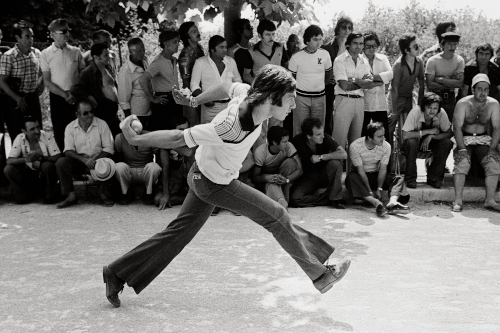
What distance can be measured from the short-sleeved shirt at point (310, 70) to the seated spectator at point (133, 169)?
1978 mm

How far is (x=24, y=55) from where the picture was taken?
8.95 metres

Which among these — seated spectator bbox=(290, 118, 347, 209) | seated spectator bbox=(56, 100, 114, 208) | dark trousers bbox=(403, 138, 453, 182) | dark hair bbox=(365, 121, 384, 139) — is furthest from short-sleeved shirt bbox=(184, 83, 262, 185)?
dark trousers bbox=(403, 138, 453, 182)

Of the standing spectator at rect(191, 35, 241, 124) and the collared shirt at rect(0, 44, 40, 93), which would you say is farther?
the collared shirt at rect(0, 44, 40, 93)

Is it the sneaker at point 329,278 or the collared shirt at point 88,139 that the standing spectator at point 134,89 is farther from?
the sneaker at point 329,278

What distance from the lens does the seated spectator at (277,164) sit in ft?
26.4

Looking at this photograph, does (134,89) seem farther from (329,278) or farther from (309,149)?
(329,278)

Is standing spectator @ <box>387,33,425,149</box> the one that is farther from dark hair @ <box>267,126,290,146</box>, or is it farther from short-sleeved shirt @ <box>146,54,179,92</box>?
short-sleeved shirt @ <box>146,54,179,92</box>

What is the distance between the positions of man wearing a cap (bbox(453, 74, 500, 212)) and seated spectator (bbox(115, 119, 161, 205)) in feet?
11.9

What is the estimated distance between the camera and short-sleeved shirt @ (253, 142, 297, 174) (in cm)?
820

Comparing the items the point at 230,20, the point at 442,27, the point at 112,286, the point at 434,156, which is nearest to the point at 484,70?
the point at 442,27

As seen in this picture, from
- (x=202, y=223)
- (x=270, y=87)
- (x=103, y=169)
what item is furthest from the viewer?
(x=103, y=169)

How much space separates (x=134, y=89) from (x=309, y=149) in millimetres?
2283

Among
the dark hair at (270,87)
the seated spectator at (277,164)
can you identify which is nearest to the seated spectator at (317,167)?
the seated spectator at (277,164)

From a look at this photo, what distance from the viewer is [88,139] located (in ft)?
27.3
